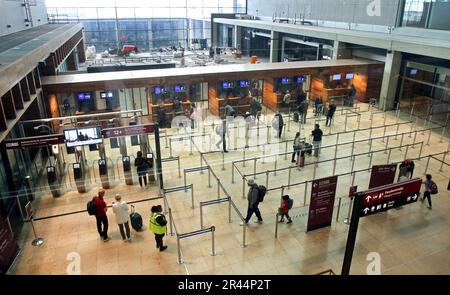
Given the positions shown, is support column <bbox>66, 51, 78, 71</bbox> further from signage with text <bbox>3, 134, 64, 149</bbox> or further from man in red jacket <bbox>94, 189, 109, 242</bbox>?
man in red jacket <bbox>94, 189, 109, 242</bbox>

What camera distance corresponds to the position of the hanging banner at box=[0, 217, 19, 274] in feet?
22.6

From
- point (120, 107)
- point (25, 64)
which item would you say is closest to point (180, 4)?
point (120, 107)

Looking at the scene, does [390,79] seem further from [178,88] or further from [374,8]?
[178,88]

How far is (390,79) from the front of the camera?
1812cm

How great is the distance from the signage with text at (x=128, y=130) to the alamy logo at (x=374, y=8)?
671 inches

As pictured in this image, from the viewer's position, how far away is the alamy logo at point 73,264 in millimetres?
7061

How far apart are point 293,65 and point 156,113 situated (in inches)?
304

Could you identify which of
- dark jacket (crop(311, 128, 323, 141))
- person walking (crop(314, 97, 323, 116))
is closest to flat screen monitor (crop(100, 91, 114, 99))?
dark jacket (crop(311, 128, 323, 141))

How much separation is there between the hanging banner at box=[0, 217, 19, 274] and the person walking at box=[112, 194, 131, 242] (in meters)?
2.14

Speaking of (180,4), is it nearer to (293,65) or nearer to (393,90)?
(293,65)

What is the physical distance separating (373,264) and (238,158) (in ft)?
20.4

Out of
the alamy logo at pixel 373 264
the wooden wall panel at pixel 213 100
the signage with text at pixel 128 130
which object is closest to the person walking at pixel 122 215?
the signage with text at pixel 128 130

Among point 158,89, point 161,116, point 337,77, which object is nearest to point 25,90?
point 161,116

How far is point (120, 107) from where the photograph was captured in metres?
16.6
